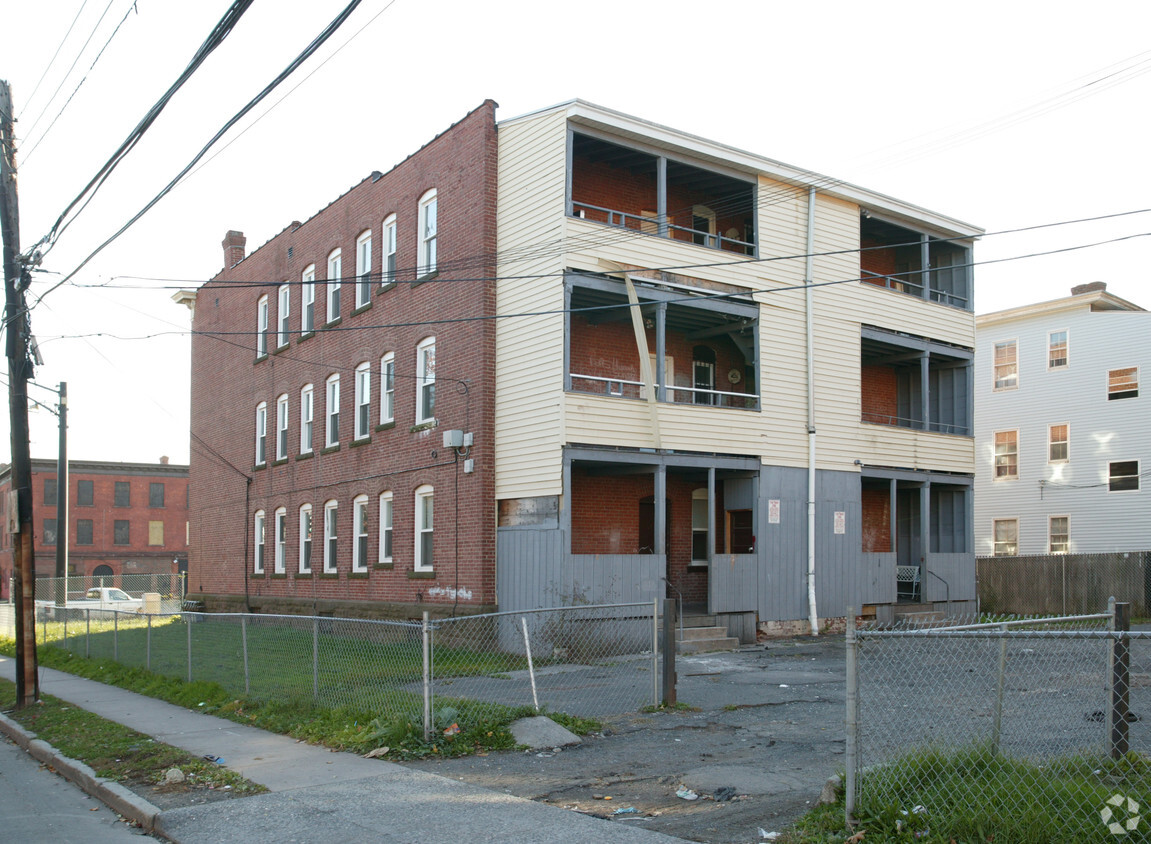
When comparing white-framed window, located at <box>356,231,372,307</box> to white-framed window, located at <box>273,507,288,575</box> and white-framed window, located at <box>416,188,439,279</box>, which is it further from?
white-framed window, located at <box>273,507,288,575</box>

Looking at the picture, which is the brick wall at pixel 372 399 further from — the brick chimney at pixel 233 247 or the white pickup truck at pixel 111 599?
the white pickup truck at pixel 111 599

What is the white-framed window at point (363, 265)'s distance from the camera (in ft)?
84.6

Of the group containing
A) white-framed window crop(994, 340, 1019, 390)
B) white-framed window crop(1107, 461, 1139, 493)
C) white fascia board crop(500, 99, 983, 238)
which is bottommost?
white-framed window crop(1107, 461, 1139, 493)

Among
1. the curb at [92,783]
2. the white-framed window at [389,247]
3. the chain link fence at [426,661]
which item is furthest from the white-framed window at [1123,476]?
the curb at [92,783]

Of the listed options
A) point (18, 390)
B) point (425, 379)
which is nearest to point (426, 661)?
point (18, 390)

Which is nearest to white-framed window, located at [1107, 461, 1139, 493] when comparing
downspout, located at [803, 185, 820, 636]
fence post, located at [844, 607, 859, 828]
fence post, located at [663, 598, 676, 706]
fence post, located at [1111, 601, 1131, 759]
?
downspout, located at [803, 185, 820, 636]

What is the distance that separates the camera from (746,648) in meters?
20.4

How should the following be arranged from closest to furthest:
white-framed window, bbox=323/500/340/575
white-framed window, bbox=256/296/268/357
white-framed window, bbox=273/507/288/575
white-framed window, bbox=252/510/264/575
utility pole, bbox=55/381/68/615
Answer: white-framed window, bbox=323/500/340/575 → white-framed window, bbox=273/507/288/575 → white-framed window, bbox=252/510/264/575 → white-framed window, bbox=256/296/268/357 → utility pole, bbox=55/381/68/615

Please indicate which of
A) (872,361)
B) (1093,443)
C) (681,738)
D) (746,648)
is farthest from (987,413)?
(681,738)

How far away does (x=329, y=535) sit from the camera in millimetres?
27469

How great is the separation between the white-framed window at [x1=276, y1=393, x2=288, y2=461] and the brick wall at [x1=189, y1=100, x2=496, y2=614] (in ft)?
1.17

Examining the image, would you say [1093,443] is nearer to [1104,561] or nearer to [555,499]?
[1104,561]

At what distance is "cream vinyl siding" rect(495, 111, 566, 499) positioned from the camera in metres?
19.4

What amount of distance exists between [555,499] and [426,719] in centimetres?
901
